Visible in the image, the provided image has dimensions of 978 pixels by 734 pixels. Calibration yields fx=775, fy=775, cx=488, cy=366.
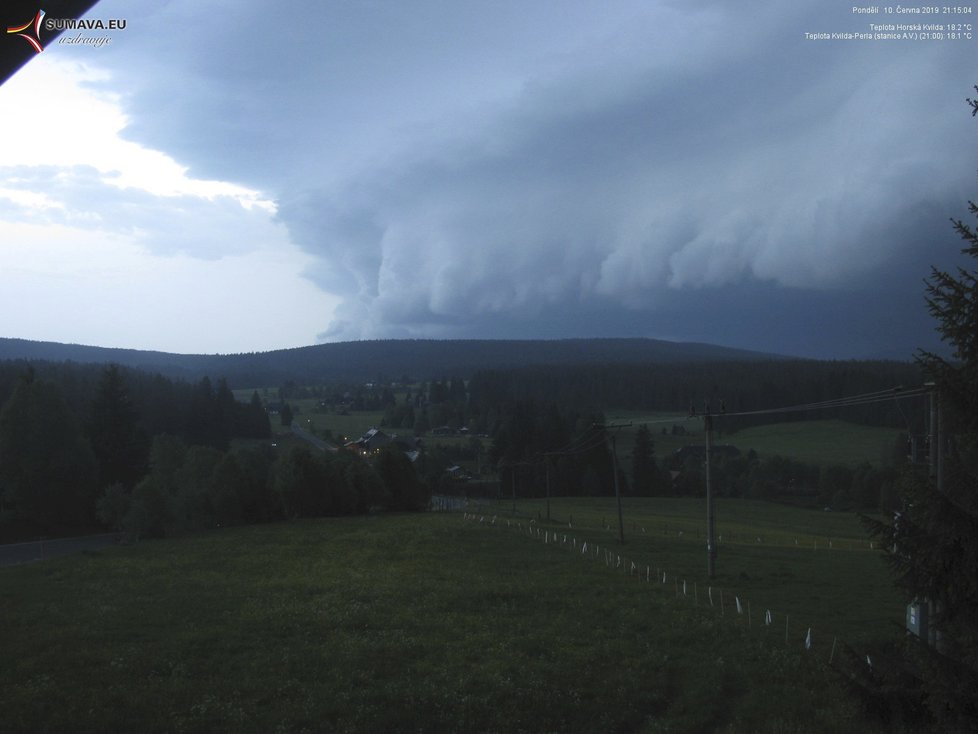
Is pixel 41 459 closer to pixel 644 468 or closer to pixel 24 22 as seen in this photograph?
pixel 24 22

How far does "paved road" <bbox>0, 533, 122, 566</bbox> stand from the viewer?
5035 cm

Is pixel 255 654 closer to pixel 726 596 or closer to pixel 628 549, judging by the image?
pixel 726 596

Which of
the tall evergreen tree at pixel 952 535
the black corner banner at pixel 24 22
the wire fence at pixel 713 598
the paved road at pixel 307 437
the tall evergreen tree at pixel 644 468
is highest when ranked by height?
the black corner banner at pixel 24 22

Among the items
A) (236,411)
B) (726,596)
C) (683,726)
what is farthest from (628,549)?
(236,411)

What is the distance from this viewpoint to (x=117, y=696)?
45.8 feet

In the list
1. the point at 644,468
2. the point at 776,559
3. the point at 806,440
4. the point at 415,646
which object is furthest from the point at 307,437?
the point at 415,646

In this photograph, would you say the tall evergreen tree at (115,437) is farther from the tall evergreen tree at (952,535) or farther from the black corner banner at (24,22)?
the black corner banner at (24,22)

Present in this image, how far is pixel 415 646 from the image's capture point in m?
18.6

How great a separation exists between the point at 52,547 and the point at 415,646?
49003 millimetres

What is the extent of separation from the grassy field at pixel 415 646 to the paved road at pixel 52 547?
1418 centimetres

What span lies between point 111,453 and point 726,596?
70.5 metres

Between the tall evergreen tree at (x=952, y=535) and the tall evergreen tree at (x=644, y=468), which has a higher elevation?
the tall evergreen tree at (x=952, y=535)

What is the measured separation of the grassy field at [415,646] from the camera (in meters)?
13.3

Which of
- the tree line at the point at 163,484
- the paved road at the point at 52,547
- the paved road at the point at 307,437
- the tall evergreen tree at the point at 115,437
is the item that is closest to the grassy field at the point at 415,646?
the paved road at the point at 52,547
